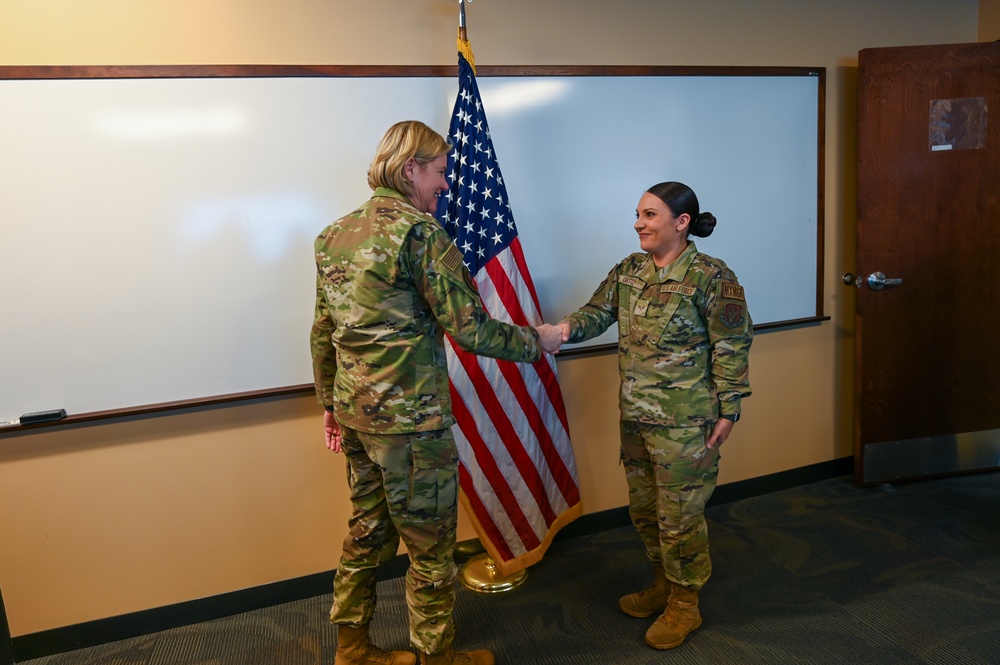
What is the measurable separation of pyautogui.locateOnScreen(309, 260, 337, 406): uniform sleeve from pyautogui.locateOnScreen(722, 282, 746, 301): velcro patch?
114 centimetres

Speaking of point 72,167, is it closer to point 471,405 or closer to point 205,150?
point 205,150

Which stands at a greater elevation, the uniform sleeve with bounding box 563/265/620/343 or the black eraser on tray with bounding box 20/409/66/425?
the uniform sleeve with bounding box 563/265/620/343

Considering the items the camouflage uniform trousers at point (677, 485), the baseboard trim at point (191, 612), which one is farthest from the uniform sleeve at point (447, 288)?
the baseboard trim at point (191, 612)

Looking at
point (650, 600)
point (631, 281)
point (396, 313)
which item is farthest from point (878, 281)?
point (396, 313)

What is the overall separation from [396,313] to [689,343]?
2.93 feet

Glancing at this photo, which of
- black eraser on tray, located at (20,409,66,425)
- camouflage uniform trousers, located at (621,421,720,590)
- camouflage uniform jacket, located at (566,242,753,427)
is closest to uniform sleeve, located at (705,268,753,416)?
camouflage uniform jacket, located at (566,242,753,427)

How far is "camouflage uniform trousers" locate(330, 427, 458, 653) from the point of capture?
182 cm

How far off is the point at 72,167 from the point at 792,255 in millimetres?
2849

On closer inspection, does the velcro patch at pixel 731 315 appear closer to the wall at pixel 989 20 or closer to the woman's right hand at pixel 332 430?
the woman's right hand at pixel 332 430

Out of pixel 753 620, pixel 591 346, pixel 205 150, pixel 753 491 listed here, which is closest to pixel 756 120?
pixel 591 346

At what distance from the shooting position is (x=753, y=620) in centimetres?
229

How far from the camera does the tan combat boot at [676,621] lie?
2172 millimetres

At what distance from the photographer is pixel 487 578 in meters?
2.62

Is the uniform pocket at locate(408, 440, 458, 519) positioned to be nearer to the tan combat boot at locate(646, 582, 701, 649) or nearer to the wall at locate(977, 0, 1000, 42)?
the tan combat boot at locate(646, 582, 701, 649)
